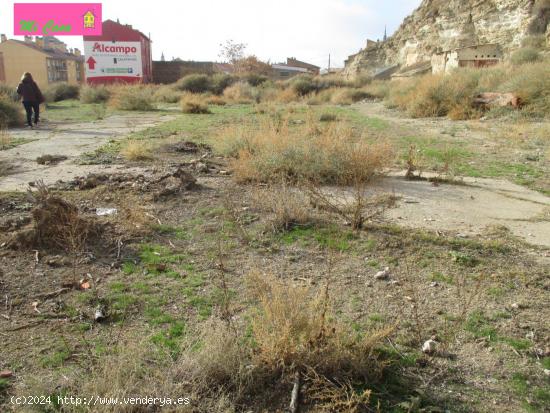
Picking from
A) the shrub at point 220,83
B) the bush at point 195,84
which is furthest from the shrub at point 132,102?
the shrub at point 220,83

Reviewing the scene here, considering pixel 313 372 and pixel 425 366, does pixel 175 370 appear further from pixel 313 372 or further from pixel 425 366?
pixel 425 366

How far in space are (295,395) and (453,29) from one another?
36.9m

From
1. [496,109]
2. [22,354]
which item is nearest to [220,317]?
[22,354]

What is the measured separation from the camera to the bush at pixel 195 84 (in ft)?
115

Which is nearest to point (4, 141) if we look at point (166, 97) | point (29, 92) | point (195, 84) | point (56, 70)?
point (29, 92)

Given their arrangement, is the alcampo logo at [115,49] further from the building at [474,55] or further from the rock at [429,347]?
the rock at [429,347]

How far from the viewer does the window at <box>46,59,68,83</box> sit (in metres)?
59.8

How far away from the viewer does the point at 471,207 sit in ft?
18.4

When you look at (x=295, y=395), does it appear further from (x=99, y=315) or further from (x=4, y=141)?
(x=4, y=141)

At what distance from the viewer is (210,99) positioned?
89.2 feet

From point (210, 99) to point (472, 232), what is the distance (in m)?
24.2

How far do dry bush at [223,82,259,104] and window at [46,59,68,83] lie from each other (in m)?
39.0

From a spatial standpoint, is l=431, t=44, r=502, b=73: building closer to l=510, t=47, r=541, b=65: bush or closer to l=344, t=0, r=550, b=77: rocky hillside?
l=344, t=0, r=550, b=77: rocky hillside

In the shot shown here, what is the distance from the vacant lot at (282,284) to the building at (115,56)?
3692 cm
